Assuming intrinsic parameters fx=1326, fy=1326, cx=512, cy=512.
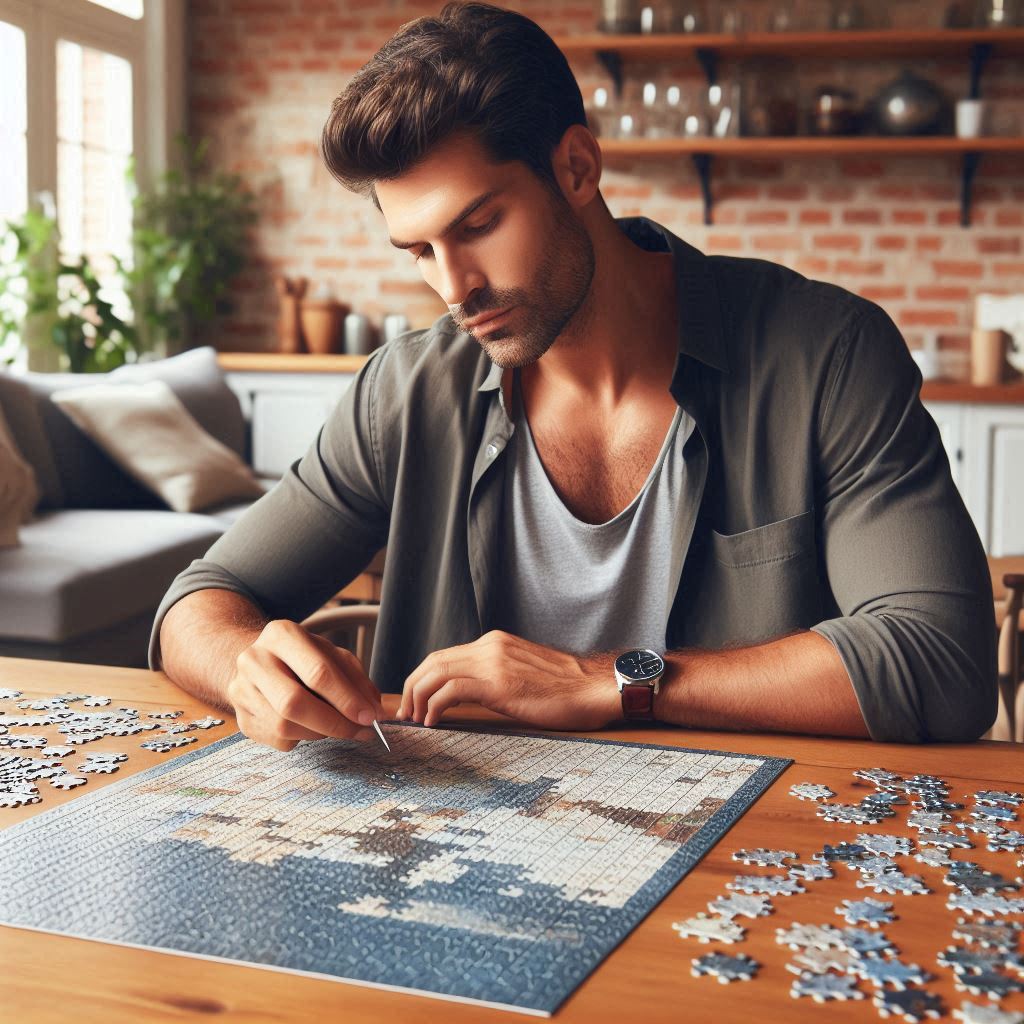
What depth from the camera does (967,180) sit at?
562 centimetres

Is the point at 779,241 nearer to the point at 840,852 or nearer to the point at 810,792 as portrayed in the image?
the point at 810,792

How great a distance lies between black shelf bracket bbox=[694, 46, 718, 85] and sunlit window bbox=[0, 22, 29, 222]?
9.04 ft

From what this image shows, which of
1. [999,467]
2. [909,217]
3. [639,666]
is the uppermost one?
[909,217]

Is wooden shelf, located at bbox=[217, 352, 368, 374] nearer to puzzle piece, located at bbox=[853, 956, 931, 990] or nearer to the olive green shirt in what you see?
the olive green shirt

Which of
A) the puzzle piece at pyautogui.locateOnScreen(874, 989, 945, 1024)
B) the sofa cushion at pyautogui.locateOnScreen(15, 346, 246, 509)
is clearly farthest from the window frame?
the puzzle piece at pyautogui.locateOnScreen(874, 989, 945, 1024)

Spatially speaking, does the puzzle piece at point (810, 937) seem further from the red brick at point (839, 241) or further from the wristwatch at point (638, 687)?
the red brick at point (839, 241)

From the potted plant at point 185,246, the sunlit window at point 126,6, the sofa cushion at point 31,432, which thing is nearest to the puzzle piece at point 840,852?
the sofa cushion at point 31,432

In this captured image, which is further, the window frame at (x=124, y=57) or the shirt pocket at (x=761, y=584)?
the window frame at (x=124, y=57)

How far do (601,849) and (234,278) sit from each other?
5.84m

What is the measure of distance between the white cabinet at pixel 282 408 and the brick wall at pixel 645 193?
0.54m

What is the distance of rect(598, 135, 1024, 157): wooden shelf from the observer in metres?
5.36

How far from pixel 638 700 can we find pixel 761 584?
39cm

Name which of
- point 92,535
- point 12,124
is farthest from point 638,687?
point 12,124

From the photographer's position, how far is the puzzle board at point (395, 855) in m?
0.84
